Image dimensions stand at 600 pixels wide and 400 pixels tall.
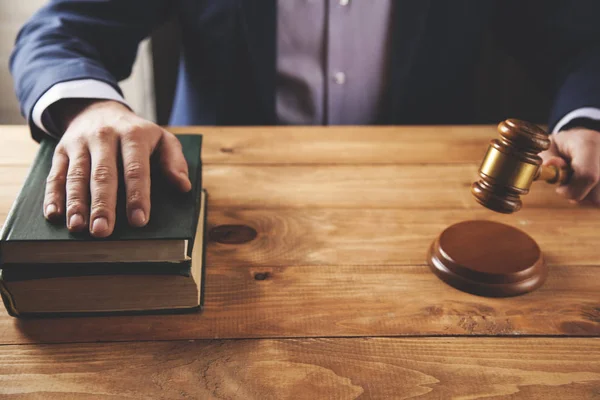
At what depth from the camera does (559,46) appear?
149 centimetres

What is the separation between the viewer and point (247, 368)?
686mm

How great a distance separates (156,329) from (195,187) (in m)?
0.22

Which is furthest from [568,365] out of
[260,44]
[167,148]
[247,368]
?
[260,44]

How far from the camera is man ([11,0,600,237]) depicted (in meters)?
1.12

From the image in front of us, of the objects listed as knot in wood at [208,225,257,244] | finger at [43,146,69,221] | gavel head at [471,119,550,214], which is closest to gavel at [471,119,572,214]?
gavel head at [471,119,550,214]

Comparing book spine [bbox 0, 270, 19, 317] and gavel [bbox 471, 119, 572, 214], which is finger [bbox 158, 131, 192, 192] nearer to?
book spine [bbox 0, 270, 19, 317]

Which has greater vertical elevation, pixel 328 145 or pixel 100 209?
pixel 100 209

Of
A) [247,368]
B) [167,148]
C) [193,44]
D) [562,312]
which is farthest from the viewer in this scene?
[193,44]

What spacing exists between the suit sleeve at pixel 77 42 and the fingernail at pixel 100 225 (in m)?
0.49

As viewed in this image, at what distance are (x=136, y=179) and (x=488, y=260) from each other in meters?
0.53

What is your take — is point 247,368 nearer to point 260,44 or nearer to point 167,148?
point 167,148

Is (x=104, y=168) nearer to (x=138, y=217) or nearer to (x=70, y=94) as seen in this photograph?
(x=138, y=217)

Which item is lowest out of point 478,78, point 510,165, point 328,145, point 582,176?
point 478,78

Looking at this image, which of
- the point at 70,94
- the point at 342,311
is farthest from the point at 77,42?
the point at 342,311
